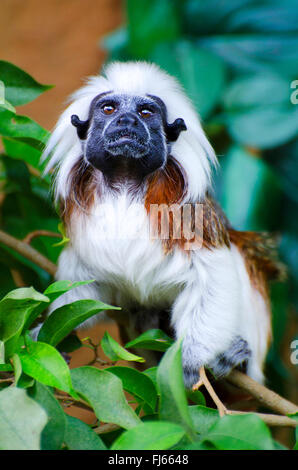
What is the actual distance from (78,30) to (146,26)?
3.42 ft

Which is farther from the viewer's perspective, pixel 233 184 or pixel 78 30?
pixel 78 30

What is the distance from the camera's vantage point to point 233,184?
14.8 ft

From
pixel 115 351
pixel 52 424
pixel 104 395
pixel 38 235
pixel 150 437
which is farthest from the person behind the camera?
pixel 38 235

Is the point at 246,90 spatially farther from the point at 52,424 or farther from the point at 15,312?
the point at 52,424

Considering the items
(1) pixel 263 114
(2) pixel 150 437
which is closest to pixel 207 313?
(2) pixel 150 437

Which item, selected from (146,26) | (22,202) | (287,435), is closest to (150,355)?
(22,202)

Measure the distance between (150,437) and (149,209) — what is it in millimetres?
1093

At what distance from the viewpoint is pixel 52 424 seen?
1.54 meters

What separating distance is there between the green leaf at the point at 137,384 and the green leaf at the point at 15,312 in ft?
1.01

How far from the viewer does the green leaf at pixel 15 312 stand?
1720 millimetres

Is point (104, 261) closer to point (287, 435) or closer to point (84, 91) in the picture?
point (84, 91)

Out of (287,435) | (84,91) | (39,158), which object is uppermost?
(84,91)

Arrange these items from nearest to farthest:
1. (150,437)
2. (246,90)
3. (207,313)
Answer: (150,437) → (207,313) → (246,90)

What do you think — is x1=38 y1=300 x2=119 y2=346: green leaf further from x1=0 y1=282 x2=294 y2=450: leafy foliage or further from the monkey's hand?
the monkey's hand
